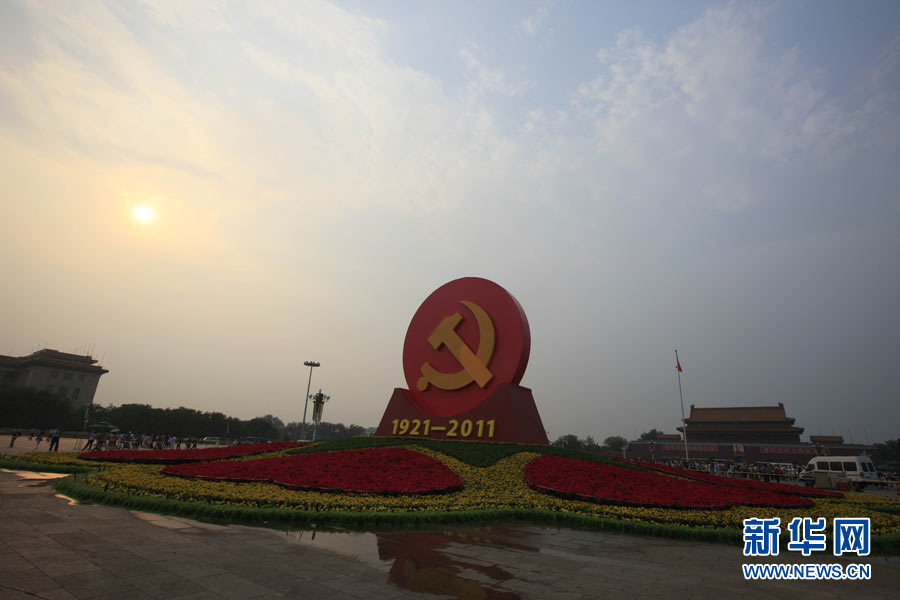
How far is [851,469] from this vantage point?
913 inches

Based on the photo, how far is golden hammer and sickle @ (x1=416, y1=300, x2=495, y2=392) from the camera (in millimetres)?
18797

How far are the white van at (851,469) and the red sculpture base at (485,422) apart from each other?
48.6ft

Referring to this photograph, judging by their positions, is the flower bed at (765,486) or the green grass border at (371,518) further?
the flower bed at (765,486)

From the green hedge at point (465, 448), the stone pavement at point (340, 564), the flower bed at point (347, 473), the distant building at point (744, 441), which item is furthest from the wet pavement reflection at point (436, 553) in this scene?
the distant building at point (744, 441)

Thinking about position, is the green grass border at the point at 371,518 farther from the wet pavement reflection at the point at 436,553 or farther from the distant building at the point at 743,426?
the distant building at the point at 743,426

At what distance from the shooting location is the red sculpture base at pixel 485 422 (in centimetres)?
1744

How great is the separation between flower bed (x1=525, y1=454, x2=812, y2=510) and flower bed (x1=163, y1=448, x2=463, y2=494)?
2478mm

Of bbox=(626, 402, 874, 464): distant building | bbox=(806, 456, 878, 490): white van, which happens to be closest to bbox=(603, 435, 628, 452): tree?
bbox=(626, 402, 874, 464): distant building

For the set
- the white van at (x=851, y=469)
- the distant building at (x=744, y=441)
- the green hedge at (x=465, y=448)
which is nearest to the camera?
the green hedge at (x=465, y=448)

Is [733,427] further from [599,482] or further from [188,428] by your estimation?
[188,428]

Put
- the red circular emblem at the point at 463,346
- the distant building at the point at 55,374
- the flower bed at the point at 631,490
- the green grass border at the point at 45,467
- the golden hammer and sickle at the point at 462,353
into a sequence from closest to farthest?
the flower bed at the point at 631,490 → the green grass border at the point at 45,467 → the red circular emblem at the point at 463,346 → the golden hammer and sickle at the point at 462,353 → the distant building at the point at 55,374

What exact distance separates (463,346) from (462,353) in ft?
1.01

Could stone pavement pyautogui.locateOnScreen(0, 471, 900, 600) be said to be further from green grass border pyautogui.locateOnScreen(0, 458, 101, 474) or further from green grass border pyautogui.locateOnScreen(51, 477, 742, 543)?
green grass border pyautogui.locateOnScreen(0, 458, 101, 474)

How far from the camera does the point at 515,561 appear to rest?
18.3 feet
